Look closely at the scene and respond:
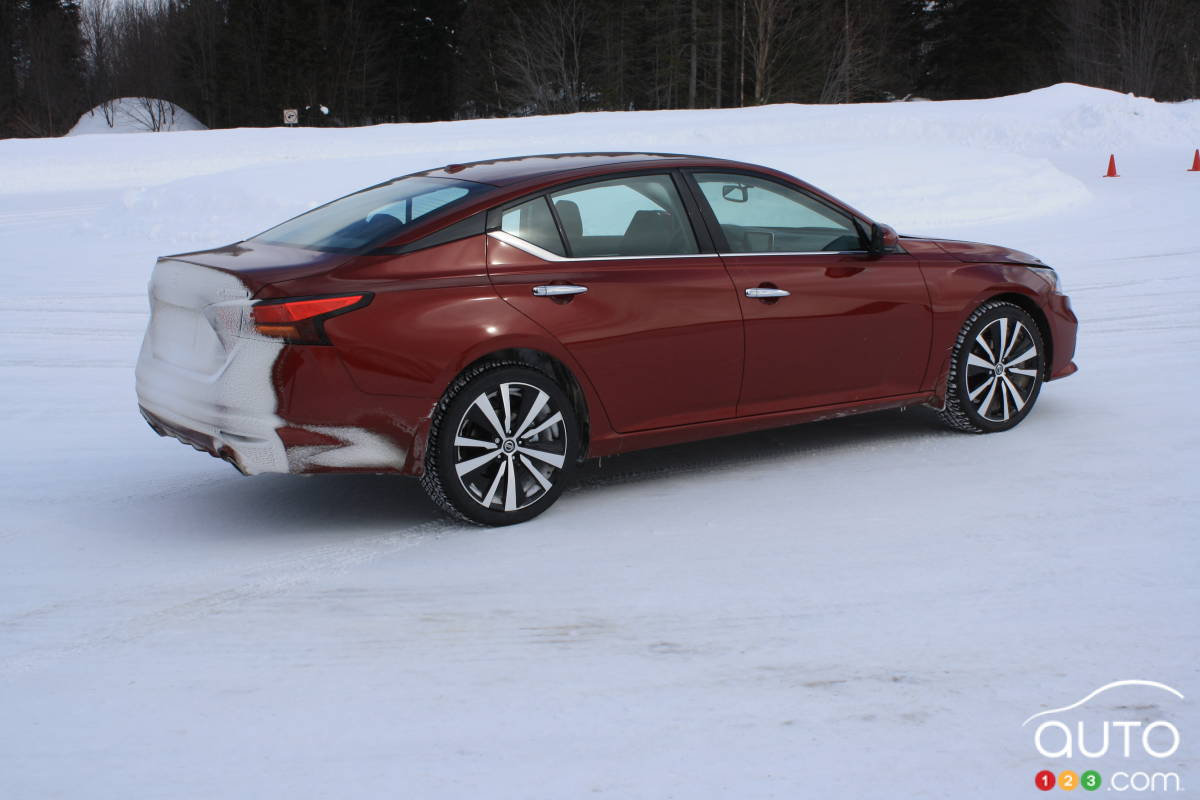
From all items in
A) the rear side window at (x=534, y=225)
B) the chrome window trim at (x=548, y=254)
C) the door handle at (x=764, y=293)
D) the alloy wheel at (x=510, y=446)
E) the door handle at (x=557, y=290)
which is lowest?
the alloy wheel at (x=510, y=446)

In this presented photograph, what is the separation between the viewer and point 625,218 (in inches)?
229

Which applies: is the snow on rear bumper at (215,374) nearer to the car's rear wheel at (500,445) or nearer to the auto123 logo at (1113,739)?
the car's rear wheel at (500,445)

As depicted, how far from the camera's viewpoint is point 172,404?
17.5 ft

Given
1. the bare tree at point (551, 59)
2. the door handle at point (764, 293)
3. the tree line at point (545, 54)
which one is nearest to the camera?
the door handle at point (764, 293)

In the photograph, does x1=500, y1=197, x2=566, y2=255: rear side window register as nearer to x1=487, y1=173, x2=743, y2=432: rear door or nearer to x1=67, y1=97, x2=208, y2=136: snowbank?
x1=487, y1=173, x2=743, y2=432: rear door

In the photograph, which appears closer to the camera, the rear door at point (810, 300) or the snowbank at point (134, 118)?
the rear door at point (810, 300)

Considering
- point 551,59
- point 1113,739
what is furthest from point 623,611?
point 551,59

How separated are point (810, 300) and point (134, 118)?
233 feet

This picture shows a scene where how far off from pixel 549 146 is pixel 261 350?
981 inches

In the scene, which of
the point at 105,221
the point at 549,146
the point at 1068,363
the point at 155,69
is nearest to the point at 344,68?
the point at 155,69

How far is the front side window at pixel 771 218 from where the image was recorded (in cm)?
604

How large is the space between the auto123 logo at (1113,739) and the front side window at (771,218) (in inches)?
115

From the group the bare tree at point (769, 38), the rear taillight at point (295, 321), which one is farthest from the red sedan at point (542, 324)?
the bare tree at point (769, 38)

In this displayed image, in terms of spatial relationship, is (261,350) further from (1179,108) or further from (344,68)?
(344,68)
